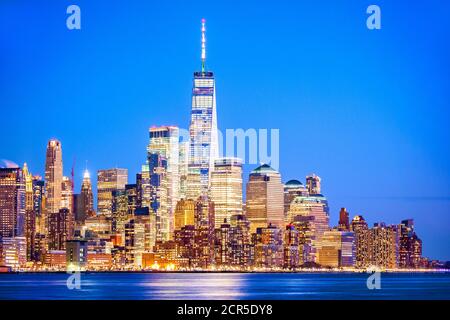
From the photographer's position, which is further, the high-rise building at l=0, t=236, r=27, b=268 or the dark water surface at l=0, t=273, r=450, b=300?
the high-rise building at l=0, t=236, r=27, b=268

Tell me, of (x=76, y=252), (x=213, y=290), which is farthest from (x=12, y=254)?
(x=213, y=290)

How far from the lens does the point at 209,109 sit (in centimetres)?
19988

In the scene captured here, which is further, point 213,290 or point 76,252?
point 76,252

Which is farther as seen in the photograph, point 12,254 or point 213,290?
point 12,254

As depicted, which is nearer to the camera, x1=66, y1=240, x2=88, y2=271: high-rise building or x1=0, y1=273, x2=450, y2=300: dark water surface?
x1=0, y1=273, x2=450, y2=300: dark water surface

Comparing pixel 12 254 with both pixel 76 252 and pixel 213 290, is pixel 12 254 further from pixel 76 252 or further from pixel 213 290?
pixel 213 290

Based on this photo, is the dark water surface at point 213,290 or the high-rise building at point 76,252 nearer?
the dark water surface at point 213,290
